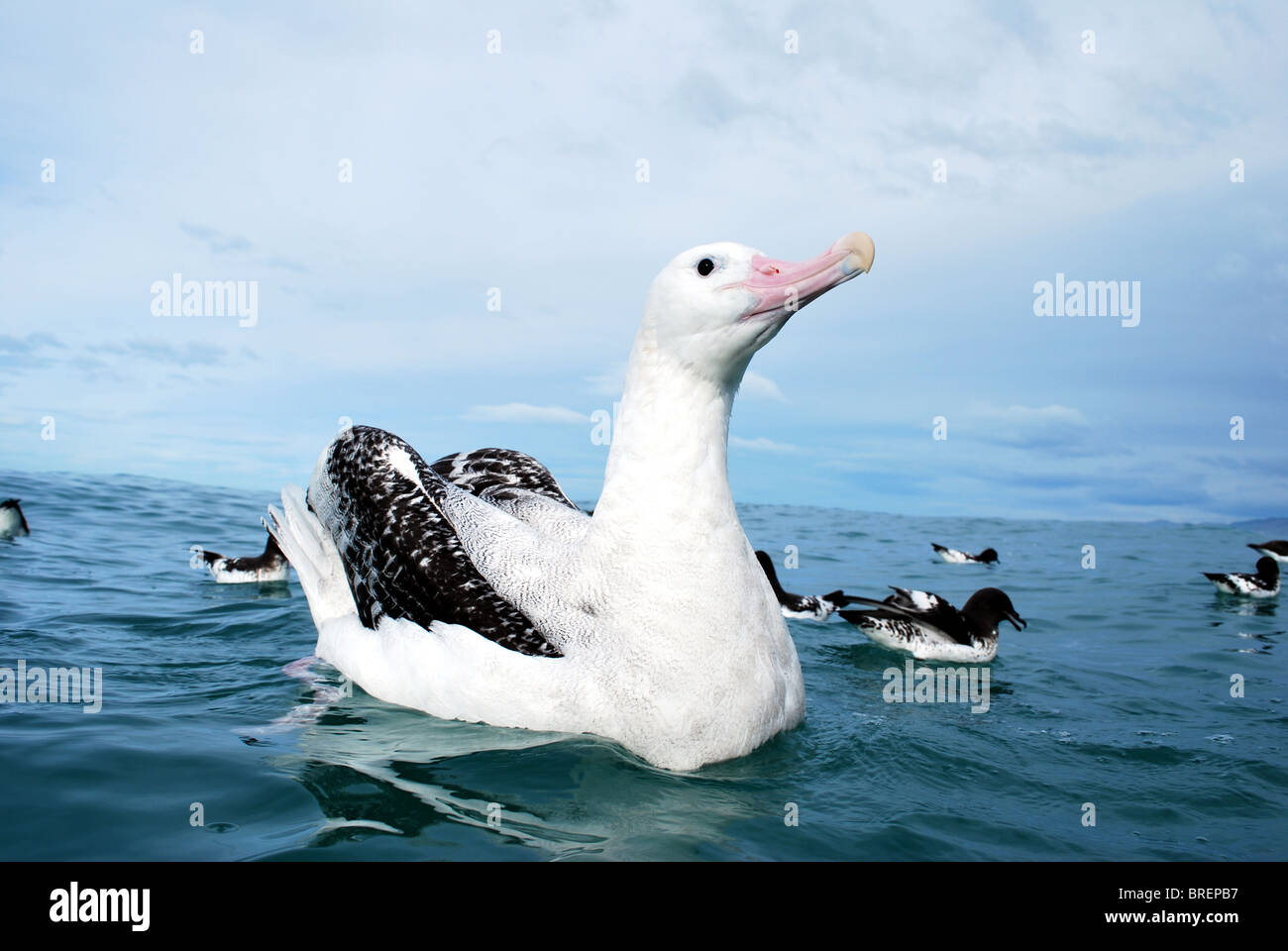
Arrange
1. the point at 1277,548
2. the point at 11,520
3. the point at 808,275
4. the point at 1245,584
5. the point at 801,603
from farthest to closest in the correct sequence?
1. the point at 1277,548
2. the point at 1245,584
3. the point at 11,520
4. the point at 801,603
5. the point at 808,275

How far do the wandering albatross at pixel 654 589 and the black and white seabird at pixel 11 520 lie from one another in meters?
13.6

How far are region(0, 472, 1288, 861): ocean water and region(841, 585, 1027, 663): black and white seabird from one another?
267 millimetres

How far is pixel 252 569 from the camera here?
14039 mm

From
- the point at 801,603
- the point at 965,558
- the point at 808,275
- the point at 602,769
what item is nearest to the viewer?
the point at 808,275

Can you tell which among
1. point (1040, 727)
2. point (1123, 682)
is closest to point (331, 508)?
point (1040, 727)

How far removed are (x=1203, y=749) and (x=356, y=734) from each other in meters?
5.93

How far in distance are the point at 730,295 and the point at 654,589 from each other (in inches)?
68.2

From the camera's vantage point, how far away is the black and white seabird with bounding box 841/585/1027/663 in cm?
1035

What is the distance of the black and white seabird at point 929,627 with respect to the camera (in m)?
10.4

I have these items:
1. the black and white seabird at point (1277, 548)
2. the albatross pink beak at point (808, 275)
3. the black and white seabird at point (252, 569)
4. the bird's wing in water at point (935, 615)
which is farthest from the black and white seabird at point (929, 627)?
the black and white seabird at point (1277, 548)

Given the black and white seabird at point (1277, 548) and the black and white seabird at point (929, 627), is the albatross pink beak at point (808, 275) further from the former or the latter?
the black and white seabird at point (1277, 548)

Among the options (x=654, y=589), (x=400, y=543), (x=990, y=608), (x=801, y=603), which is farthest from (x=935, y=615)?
(x=400, y=543)

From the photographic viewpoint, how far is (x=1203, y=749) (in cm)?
667

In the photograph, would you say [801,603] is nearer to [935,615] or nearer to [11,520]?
[935,615]
